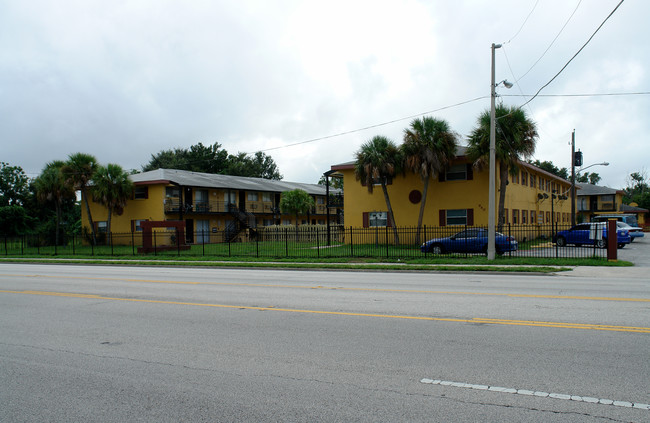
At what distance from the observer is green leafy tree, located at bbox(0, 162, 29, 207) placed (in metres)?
72.2

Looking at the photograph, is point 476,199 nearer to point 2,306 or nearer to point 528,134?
point 528,134

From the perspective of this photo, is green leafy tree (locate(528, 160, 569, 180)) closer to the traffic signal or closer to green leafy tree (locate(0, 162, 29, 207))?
the traffic signal

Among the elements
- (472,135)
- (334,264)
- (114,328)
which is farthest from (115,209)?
(114,328)

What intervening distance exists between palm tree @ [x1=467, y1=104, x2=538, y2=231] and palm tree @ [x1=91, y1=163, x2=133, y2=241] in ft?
94.7

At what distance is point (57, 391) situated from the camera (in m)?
5.29

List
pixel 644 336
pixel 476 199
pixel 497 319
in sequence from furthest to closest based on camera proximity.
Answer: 1. pixel 476 199
2. pixel 497 319
3. pixel 644 336

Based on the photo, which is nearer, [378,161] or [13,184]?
[378,161]

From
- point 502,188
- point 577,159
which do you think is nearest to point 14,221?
point 502,188

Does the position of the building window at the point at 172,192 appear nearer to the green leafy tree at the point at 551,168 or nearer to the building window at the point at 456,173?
the building window at the point at 456,173

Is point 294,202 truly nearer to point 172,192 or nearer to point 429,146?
point 172,192

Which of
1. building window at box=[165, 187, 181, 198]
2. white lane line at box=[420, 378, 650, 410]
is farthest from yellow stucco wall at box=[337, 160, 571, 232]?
white lane line at box=[420, 378, 650, 410]

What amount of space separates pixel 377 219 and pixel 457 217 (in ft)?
19.0

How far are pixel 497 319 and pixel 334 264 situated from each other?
1415 cm

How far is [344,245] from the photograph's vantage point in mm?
33125
